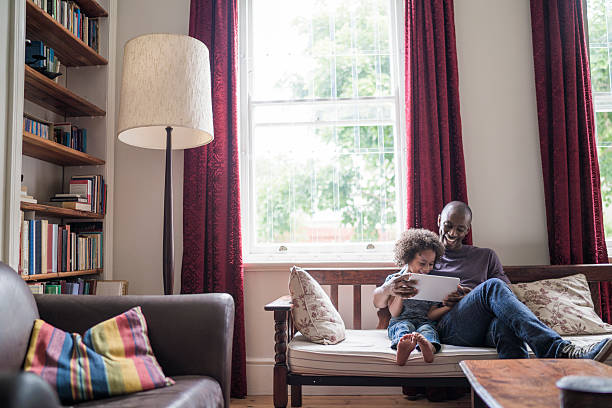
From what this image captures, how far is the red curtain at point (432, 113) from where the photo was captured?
2.89 meters

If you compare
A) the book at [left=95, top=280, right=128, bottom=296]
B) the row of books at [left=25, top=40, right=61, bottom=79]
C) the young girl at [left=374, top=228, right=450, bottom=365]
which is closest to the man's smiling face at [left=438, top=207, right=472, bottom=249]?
the young girl at [left=374, top=228, right=450, bottom=365]

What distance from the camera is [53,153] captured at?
271 cm

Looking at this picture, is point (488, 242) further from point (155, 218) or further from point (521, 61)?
point (155, 218)

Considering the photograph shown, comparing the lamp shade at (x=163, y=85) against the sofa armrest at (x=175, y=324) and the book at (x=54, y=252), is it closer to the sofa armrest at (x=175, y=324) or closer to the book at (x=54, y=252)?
the book at (x=54, y=252)

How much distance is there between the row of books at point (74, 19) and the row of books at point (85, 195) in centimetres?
86

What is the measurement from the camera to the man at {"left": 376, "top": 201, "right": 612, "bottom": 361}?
1.80 meters

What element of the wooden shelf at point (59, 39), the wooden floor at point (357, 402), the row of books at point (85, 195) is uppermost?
the wooden shelf at point (59, 39)

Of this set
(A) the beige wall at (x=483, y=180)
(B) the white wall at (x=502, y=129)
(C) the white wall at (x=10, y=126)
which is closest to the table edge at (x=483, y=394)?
(A) the beige wall at (x=483, y=180)

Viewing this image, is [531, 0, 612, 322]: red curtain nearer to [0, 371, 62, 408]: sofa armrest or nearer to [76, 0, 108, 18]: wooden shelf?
[76, 0, 108, 18]: wooden shelf

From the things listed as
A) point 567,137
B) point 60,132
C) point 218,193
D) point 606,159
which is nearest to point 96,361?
point 218,193

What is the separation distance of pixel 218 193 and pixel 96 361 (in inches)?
62.6

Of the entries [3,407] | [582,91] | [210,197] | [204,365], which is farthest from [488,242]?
[3,407]

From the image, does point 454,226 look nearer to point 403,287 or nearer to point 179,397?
point 403,287

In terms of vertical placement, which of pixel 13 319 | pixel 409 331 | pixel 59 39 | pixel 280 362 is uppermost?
pixel 59 39
